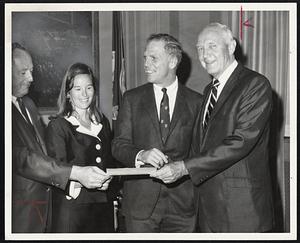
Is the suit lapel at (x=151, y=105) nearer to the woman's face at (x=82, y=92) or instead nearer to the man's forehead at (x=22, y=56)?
the woman's face at (x=82, y=92)

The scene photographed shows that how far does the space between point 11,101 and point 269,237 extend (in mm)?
1655

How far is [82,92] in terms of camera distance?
7.88 feet

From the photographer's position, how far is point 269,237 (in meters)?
2.41

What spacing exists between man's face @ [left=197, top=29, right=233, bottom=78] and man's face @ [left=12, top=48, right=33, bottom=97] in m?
0.98

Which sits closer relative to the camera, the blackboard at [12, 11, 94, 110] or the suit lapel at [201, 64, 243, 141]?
the suit lapel at [201, 64, 243, 141]

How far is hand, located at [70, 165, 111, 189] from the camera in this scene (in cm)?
239

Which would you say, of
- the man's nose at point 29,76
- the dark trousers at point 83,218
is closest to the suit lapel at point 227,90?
the dark trousers at point 83,218

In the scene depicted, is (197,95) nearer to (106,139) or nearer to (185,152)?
(185,152)

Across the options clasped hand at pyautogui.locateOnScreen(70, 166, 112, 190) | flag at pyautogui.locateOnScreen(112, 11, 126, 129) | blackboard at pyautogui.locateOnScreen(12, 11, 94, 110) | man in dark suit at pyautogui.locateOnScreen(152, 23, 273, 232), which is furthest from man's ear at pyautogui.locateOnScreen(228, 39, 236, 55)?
clasped hand at pyautogui.locateOnScreen(70, 166, 112, 190)

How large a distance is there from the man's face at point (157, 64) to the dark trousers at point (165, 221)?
0.64 meters

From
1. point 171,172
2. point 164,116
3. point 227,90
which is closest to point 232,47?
point 227,90

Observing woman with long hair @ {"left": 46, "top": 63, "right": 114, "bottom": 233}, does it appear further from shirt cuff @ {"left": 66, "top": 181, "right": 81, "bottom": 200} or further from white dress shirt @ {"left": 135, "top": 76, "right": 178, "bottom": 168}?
white dress shirt @ {"left": 135, "top": 76, "right": 178, "bottom": 168}

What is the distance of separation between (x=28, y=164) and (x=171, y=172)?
0.82m

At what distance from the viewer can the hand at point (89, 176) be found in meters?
2.39
